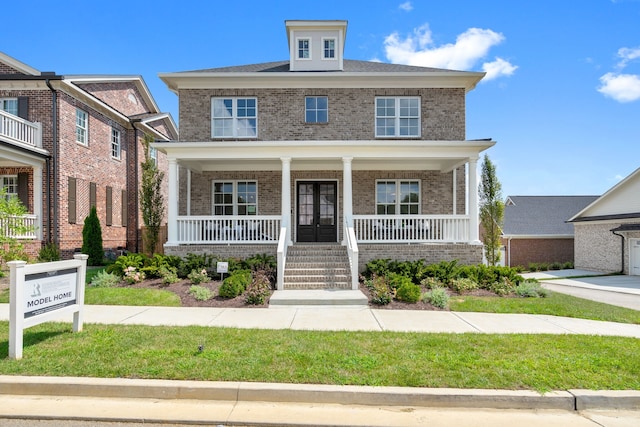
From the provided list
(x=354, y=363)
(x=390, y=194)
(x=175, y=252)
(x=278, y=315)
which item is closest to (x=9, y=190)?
(x=175, y=252)

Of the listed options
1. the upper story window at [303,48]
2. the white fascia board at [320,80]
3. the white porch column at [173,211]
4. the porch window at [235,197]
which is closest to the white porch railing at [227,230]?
the white porch column at [173,211]

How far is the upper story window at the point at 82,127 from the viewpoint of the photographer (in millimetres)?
16080

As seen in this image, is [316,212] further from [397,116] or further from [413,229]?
[397,116]

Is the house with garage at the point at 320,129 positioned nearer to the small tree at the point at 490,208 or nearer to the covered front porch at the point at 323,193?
the covered front porch at the point at 323,193

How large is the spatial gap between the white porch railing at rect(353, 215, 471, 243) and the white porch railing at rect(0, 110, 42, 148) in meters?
12.3

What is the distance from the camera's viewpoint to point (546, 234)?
28.1 m

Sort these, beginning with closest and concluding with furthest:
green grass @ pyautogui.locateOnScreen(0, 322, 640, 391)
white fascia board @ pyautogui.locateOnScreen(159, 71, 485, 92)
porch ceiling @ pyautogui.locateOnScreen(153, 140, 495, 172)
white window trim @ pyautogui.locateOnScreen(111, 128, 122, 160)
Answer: green grass @ pyautogui.locateOnScreen(0, 322, 640, 391) → porch ceiling @ pyautogui.locateOnScreen(153, 140, 495, 172) → white fascia board @ pyautogui.locateOnScreen(159, 71, 485, 92) → white window trim @ pyautogui.locateOnScreen(111, 128, 122, 160)

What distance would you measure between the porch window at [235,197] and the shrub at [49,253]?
5642mm

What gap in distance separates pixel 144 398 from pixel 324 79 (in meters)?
12.6

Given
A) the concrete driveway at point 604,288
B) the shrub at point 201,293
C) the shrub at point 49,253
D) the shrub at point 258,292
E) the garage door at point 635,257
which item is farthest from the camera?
the garage door at point 635,257

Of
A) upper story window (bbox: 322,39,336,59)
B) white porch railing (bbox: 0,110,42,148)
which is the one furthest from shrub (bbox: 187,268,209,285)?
upper story window (bbox: 322,39,336,59)

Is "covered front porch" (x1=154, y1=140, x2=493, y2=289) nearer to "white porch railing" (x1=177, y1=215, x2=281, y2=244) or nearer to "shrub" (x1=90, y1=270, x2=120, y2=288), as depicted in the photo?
"white porch railing" (x1=177, y1=215, x2=281, y2=244)

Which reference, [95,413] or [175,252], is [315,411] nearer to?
[95,413]

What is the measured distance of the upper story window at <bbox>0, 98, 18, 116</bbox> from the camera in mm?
15070
